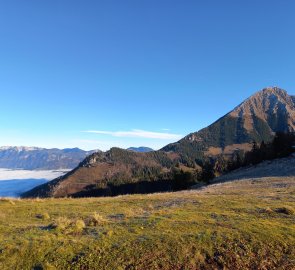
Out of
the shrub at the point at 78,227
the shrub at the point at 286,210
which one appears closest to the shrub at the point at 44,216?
the shrub at the point at 78,227

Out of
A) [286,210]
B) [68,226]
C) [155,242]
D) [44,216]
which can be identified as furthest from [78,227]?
[286,210]

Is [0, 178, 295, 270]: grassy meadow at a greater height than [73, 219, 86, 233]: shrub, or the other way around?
[73, 219, 86, 233]: shrub

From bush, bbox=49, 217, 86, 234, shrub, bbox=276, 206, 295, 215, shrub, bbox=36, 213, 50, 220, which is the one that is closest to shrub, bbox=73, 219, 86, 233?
bush, bbox=49, 217, 86, 234

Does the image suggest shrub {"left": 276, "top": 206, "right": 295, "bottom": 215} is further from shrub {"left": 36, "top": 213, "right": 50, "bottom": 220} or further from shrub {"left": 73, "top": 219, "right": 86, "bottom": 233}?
shrub {"left": 36, "top": 213, "right": 50, "bottom": 220}

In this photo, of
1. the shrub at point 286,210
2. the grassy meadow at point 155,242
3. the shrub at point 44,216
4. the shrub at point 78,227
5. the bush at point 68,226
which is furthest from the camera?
the shrub at point 44,216

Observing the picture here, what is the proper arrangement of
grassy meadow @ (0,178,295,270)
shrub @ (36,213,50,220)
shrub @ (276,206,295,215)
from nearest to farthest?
1. grassy meadow @ (0,178,295,270)
2. shrub @ (276,206,295,215)
3. shrub @ (36,213,50,220)

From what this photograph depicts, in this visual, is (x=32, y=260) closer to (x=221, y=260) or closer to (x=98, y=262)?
(x=98, y=262)

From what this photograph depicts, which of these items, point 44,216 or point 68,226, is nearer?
point 68,226

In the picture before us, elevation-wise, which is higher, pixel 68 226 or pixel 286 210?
pixel 68 226

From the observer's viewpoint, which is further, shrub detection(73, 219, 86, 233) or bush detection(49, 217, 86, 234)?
shrub detection(73, 219, 86, 233)

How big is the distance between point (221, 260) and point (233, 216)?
7317 mm

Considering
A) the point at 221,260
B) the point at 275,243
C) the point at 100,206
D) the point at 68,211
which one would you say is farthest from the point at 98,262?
the point at 100,206

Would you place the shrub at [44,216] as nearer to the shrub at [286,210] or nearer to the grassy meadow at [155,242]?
the grassy meadow at [155,242]

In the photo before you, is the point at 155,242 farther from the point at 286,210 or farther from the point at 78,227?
the point at 286,210
